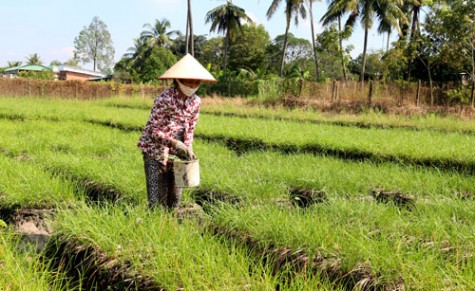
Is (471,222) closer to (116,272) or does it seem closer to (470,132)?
(116,272)

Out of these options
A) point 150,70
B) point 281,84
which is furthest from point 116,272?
point 150,70

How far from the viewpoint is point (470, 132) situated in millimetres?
8336

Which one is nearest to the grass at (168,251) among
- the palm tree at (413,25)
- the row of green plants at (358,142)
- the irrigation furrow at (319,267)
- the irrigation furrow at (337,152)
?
the irrigation furrow at (319,267)

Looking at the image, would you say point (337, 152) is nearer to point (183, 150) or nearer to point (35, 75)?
point (183, 150)

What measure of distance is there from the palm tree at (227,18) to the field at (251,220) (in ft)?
74.3

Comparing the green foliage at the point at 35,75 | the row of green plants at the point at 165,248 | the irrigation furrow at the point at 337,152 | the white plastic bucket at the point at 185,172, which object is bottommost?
the row of green plants at the point at 165,248

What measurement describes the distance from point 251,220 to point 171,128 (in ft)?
2.80

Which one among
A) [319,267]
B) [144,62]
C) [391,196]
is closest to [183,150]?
[319,267]

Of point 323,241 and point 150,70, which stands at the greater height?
point 150,70

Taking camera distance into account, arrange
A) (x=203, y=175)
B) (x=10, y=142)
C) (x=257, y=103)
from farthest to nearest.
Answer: (x=257, y=103) < (x=10, y=142) < (x=203, y=175)

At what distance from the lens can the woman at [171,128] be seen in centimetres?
306

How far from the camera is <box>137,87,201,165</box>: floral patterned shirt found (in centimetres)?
310

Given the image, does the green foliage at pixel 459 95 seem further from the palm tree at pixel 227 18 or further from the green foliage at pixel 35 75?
the green foliage at pixel 35 75

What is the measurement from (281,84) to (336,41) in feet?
20.0
